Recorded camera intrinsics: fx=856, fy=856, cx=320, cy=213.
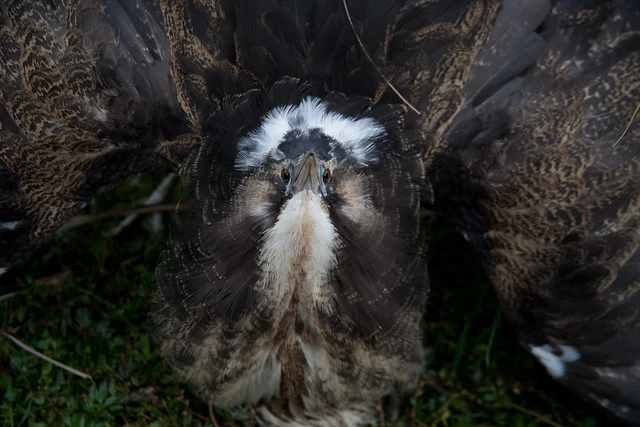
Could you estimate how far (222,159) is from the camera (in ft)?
6.89

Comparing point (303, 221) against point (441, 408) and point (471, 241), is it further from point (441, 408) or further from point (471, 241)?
point (441, 408)

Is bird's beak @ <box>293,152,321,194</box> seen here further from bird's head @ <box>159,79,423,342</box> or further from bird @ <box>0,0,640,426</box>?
bird @ <box>0,0,640,426</box>

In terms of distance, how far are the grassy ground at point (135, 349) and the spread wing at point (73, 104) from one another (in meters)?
0.62

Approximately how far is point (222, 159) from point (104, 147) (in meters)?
0.55

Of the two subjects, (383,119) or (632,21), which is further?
(632,21)

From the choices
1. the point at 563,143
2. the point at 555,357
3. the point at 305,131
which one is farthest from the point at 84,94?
the point at 555,357

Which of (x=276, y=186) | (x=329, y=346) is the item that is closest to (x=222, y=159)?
(x=276, y=186)

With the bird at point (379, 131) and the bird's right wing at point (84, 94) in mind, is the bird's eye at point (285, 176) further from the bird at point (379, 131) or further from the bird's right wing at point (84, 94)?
the bird's right wing at point (84, 94)

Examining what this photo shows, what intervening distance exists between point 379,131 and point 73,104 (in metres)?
0.90

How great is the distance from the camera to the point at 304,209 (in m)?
1.84

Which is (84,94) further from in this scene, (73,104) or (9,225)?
(9,225)

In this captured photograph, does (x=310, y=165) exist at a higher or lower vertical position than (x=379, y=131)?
lower

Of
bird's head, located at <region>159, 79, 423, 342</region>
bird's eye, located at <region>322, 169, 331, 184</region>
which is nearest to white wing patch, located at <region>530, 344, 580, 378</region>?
bird's head, located at <region>159, 79, 423, 342</region>

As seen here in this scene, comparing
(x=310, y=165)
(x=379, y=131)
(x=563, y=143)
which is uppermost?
(x=563, y=143)
